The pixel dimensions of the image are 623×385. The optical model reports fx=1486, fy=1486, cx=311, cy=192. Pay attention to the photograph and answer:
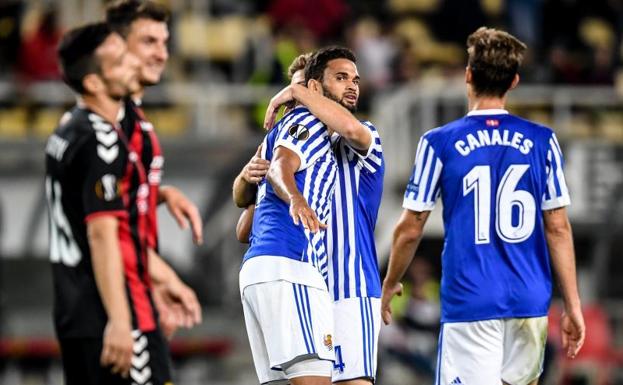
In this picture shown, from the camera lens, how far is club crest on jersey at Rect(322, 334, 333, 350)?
6840 millimetres

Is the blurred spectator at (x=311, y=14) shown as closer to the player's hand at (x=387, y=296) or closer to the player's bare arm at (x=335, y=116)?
the player's hand at (x=387, y=296)

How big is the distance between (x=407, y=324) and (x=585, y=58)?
6.24 metres

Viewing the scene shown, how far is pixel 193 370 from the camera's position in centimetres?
1683

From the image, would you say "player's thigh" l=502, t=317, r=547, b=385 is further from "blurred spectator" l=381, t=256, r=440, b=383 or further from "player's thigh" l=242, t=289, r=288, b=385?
"blurred spectator" l=381, t=256, r=440, b=383

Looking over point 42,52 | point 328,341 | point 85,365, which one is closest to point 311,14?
point 42,52

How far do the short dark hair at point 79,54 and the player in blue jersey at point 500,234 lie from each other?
200cm

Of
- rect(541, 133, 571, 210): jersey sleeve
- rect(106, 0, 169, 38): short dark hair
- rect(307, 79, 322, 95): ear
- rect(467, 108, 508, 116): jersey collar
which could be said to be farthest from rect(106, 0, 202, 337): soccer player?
rect(541, 133, 571, 210): jersey sleeve

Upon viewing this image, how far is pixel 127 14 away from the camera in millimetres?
8250

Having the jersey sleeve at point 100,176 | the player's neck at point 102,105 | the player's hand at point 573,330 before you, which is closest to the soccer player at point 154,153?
the player's neck at point 102,105

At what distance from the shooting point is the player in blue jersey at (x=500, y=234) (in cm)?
759

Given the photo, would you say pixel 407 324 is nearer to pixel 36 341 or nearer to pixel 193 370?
pixel 193 370

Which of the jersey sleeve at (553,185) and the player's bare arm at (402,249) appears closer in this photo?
the jersey sleeve at (553,185)

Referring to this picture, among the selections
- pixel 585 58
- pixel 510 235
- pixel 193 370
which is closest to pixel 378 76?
pixel 585 58

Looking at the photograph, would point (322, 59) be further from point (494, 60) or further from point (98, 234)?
point (98, 234)
